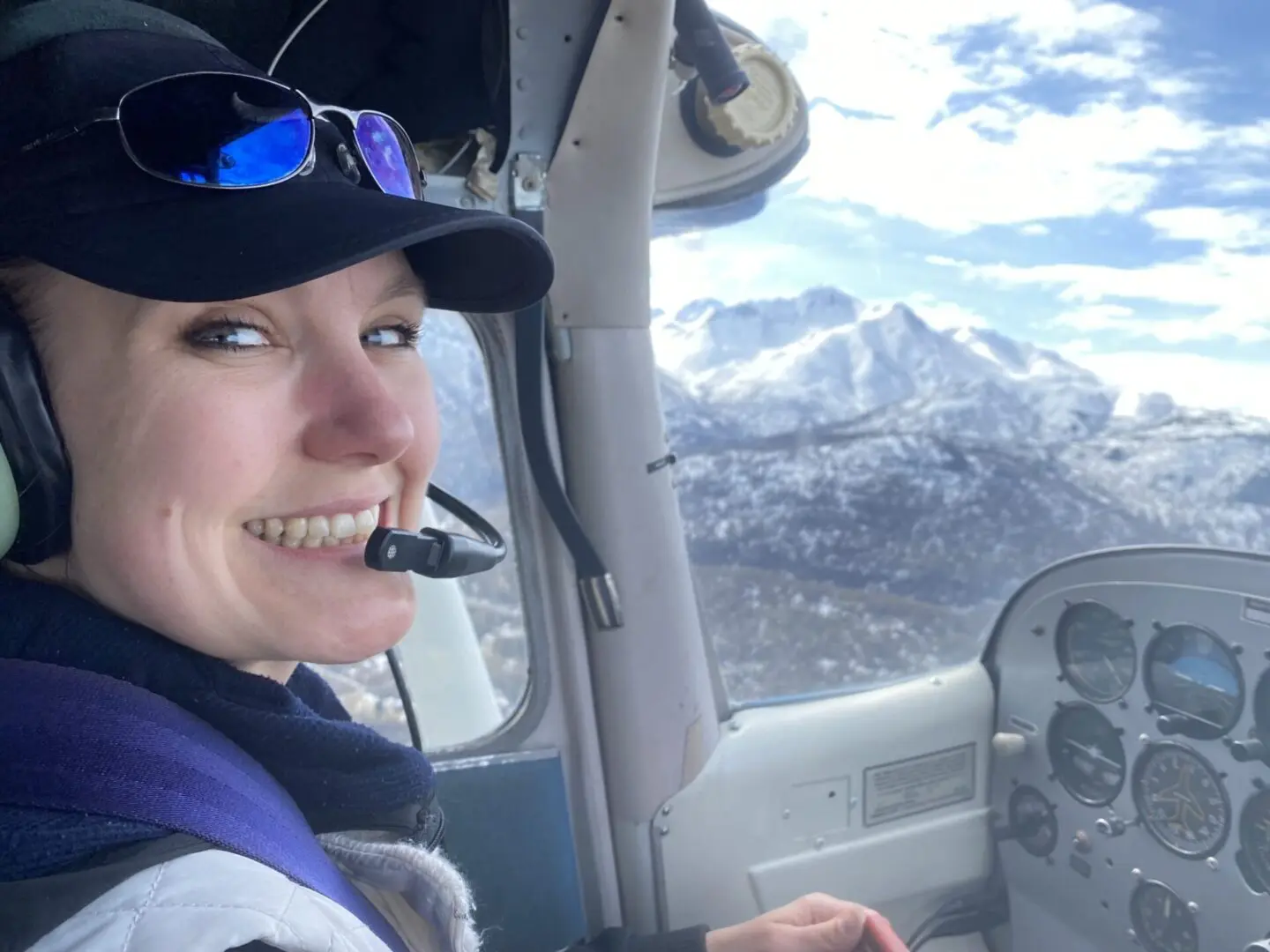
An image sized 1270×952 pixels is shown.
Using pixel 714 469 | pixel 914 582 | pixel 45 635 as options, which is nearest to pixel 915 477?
pixel 914 582

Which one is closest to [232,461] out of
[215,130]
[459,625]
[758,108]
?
[215,130]

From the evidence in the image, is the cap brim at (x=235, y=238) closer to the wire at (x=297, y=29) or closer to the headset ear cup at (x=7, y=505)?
the headset ear cup at (x=7, y=505)

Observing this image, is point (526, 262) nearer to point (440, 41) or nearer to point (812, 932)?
point (440, 41)

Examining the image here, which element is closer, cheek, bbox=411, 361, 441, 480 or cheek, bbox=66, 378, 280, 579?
cheek, bbox=66, 378, 280, 579

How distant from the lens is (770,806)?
1959mm

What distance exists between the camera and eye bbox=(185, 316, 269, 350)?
772mm

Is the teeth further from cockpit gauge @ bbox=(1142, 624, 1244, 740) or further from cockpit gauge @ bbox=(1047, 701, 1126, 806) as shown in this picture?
cockpit gauge @ bbox=(1047, 701, 1126, 806)

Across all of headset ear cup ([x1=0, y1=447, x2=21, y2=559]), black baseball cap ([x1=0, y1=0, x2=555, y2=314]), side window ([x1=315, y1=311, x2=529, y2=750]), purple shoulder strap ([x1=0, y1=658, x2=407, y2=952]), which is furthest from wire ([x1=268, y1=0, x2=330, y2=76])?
purple shoulder strap ([x1=0, y1=658, x2=407, y2=952])

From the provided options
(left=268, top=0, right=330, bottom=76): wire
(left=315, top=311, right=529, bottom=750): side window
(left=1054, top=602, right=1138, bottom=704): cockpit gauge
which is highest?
(left=268, top=0, right=330, bottom=76): wire

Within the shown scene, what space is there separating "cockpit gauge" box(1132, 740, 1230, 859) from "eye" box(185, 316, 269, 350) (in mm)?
2039

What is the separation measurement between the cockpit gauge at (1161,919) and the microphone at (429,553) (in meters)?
1.74

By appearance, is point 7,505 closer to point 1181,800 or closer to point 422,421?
point 422,421

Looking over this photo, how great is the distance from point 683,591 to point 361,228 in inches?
48.9

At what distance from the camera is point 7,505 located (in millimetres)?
701
